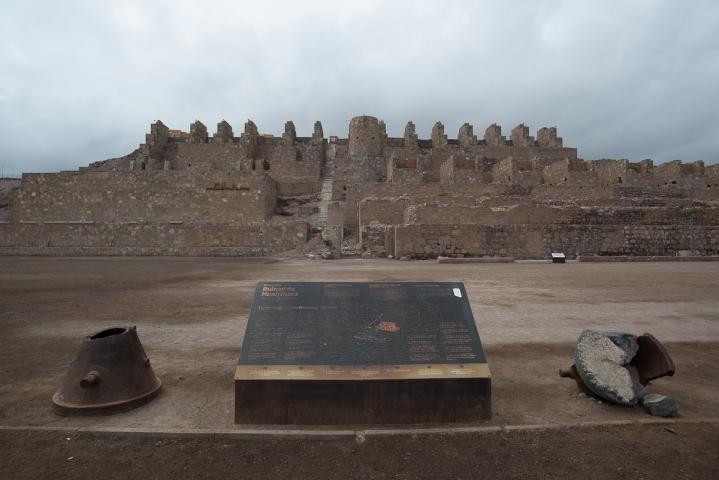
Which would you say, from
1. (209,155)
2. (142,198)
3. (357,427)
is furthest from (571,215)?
(209,155)

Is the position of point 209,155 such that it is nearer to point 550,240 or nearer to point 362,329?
point 550,240

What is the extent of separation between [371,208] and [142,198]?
13.9 m

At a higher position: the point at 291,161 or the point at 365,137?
the point at 365,137

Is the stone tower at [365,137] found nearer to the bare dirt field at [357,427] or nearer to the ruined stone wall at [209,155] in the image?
the ruined stone wall at [209,155]

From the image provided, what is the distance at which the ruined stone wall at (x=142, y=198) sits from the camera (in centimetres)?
2408

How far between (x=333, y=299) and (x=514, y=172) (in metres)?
25.6

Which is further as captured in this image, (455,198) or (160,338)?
(455,198)

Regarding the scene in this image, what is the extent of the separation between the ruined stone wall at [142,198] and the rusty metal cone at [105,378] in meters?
21.3

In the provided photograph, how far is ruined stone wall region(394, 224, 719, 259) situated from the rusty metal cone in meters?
14.1

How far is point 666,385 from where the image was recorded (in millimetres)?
3500

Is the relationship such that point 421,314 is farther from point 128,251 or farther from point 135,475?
point 128,251

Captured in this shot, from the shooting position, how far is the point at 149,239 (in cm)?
2164

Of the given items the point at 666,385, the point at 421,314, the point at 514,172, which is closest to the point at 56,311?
the point at 421,314

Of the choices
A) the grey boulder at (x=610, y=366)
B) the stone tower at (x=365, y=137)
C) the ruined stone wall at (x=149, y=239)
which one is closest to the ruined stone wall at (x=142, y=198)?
the ruined stone wall at (x=149, y=239)
